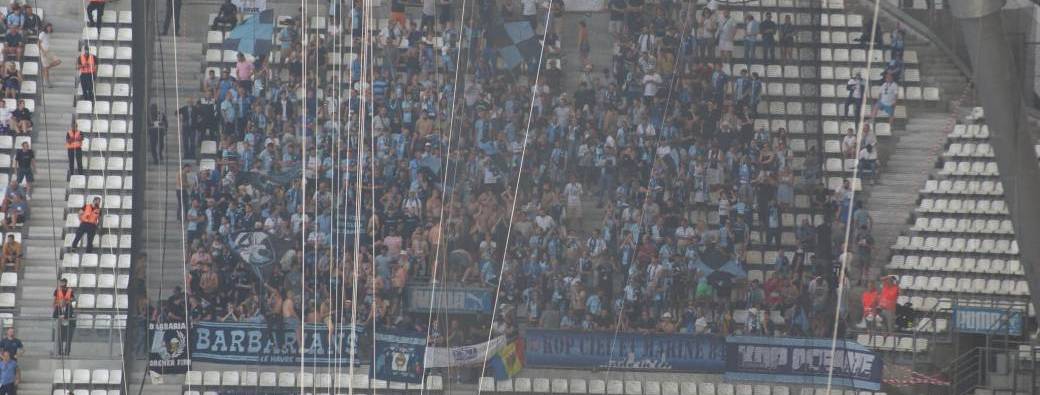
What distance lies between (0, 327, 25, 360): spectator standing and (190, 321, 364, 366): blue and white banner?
2.13 meters

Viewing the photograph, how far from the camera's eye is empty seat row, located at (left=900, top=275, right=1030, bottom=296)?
19984 mm

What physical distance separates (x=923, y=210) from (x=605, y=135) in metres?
4.31

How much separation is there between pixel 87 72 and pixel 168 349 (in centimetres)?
582

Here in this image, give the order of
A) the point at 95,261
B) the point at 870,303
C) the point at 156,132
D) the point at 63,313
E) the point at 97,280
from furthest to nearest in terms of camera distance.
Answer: the point at 95,261 < the point at 97,280 < the point at 63,313 < the point at 156,132 < the point at 870,303

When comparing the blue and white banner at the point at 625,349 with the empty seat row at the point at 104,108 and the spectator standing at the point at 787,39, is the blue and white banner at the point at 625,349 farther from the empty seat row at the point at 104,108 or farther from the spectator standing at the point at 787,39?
the empty seat row at the point at 104,108

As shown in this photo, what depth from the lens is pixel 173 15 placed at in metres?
20.1

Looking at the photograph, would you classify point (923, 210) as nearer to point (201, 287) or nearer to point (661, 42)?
point (661, 42)

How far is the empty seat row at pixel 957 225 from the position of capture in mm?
21000

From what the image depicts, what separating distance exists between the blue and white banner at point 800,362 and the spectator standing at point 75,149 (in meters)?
7.73

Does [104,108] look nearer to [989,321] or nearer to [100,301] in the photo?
[100,301]

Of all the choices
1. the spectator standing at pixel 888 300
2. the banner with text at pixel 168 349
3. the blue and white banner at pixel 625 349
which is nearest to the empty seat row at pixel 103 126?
the banner with text at pixel 168 349

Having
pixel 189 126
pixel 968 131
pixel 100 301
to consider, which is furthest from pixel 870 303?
pixel 100 301

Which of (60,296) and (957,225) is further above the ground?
(957,225)

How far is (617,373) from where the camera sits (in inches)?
723
